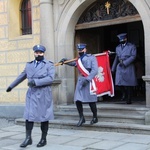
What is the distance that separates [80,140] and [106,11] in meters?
3.75

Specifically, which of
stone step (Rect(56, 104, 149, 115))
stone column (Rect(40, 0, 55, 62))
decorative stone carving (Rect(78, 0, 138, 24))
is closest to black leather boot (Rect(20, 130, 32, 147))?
stone step (Rect(56, 104, 149, 115))

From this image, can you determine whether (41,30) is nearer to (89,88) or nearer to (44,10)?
(44,10)

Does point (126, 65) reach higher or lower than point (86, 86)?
higher

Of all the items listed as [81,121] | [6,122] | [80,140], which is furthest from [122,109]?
[6,122]

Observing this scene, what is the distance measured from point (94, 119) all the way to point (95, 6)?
3292mm

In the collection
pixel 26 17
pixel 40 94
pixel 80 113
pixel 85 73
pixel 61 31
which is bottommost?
pixel 80 113

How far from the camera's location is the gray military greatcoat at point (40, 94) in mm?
6355

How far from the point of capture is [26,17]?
1100 cm

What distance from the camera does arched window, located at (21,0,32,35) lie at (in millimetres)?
10848

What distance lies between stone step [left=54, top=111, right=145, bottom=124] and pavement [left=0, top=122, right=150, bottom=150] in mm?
515

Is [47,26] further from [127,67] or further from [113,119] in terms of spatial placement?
[113,119]

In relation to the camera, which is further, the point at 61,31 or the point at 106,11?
the point at 61,31

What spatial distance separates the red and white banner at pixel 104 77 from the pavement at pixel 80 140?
4.64ft

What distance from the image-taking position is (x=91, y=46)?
34.5 ft
